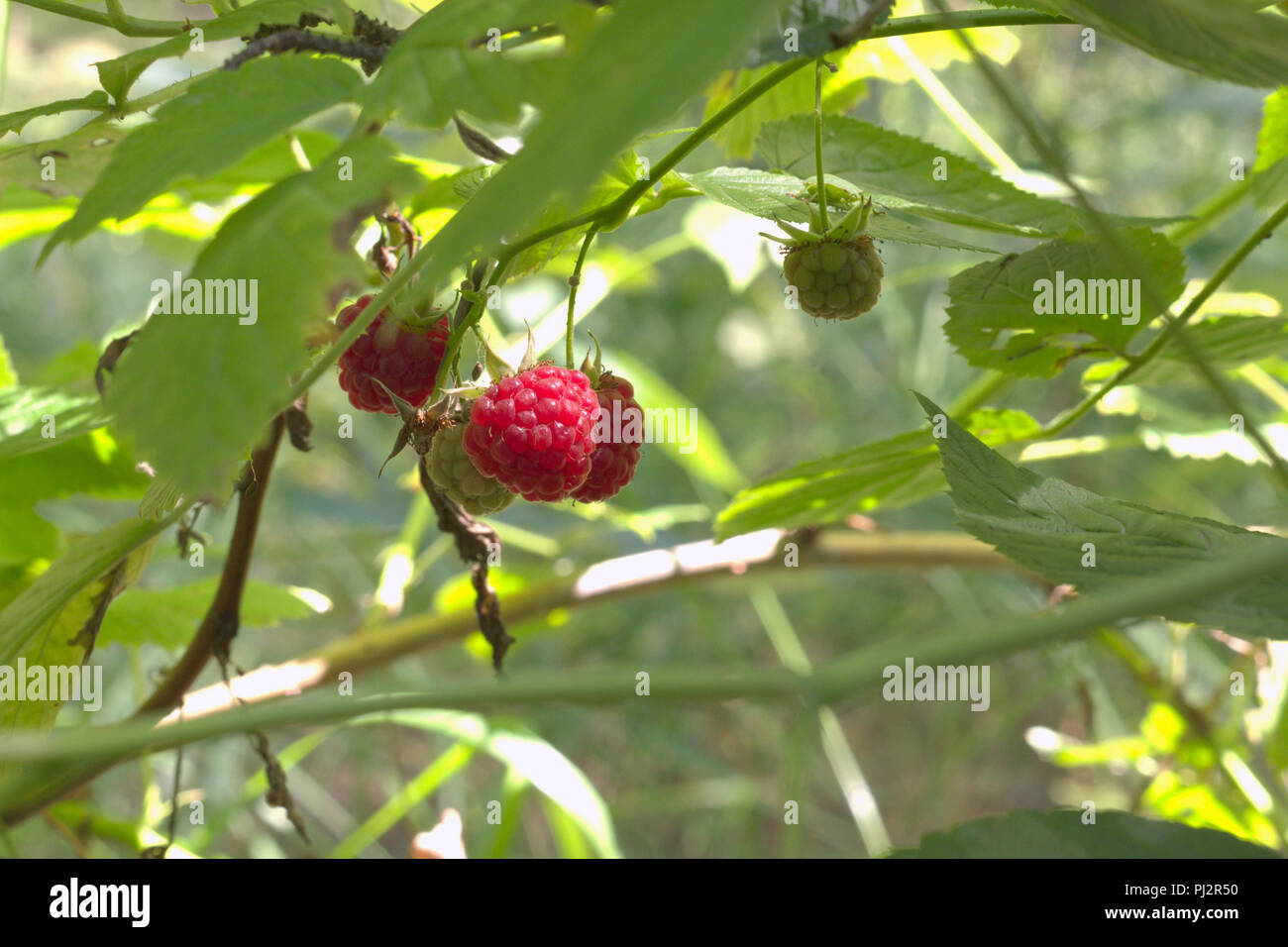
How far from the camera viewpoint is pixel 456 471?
0.40 metres

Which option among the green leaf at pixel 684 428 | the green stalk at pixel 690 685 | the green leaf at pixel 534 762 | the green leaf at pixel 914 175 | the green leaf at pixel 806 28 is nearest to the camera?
the green stalk at pixel 690 685

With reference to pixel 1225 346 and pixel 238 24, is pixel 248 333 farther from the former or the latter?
pixel 1225 346

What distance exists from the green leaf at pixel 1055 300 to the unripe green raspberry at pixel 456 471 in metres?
0.22

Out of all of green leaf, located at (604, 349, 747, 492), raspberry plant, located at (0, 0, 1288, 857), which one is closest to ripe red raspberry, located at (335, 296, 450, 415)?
raspberry plant, located at (0, 0, 1288, 857)

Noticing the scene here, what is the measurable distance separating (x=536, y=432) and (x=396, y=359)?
65mm

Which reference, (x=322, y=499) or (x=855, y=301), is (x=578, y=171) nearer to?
(x=855, y=301)

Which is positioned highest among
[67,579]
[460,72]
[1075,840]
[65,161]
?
[65,161]

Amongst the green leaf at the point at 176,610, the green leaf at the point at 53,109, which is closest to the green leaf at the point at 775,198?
the green leaf at the point at 53,109

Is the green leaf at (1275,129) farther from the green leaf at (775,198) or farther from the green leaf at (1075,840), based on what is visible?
the green leaf at (1075,840)

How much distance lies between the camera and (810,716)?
206 millimetres

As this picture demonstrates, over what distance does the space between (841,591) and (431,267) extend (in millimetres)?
1476

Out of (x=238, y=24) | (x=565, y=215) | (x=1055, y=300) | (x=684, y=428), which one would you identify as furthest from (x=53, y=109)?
(x=684, y=428)

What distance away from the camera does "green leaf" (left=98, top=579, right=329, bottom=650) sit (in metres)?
0.57

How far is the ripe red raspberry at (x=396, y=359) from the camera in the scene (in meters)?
0.41
